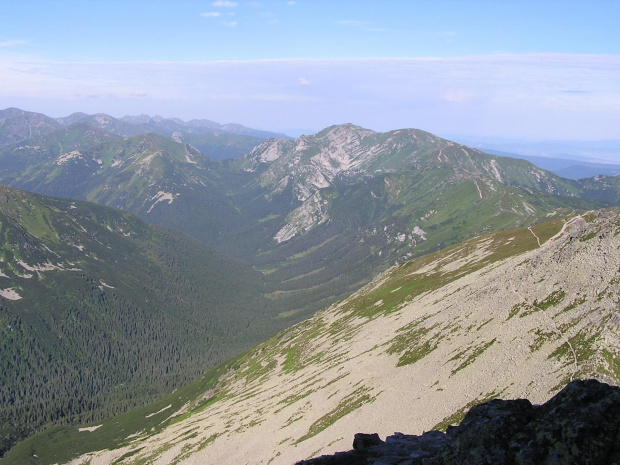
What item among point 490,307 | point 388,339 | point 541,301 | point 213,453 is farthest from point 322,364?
point 541,301

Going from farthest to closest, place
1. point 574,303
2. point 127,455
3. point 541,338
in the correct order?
1. point 127,455
2. point 574,303
3. point 541,338

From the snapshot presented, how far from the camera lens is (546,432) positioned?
22344mm

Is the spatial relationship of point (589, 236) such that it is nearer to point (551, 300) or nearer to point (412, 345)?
point (551, 300)

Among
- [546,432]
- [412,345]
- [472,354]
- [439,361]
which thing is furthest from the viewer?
[412,345]

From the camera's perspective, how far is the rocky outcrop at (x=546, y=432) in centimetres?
2072

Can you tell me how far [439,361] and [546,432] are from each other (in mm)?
66468

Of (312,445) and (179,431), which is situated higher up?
(312,445)

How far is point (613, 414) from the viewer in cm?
2133

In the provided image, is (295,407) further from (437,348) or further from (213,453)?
(437,348)

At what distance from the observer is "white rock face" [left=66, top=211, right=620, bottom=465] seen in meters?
65.4

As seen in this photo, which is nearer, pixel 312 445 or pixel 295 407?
pixel 312 445

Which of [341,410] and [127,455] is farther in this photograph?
[127,455]

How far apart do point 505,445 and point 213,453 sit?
102m

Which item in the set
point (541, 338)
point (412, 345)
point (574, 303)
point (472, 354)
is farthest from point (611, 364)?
point (412, 345)
